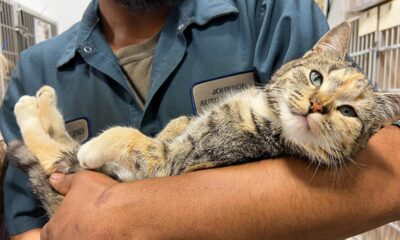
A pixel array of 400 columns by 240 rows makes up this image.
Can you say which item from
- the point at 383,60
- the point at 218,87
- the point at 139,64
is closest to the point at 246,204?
the point at 218,87

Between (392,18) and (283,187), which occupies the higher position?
(392,18)

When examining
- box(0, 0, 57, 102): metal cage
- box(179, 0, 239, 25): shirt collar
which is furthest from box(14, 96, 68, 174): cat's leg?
box(0, 0, 57, 102): metal cage

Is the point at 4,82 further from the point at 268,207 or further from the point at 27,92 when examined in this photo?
the point at 268,207

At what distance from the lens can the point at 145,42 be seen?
1288 millimetres

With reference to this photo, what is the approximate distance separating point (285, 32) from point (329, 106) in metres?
0.32

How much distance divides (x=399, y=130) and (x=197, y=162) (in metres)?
0.50

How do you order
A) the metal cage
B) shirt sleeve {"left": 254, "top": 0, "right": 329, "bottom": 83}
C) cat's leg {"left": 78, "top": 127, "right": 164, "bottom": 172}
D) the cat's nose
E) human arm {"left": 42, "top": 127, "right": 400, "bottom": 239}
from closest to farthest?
human arm {"left": 42, "top": 127, "right": 400, "bottom": 239} < the cat's nose < cat's leg {"left": 78, "top": 127, "right": 164, "bottom": 172} < shirt sleeve {"left": 254, "top": 0, "right": 329, "bottom": 83} < the metal cage

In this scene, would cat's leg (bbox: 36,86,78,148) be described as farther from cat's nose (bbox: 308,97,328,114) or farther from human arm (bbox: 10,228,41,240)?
cat's nose (bbox: 308,97,328,114)

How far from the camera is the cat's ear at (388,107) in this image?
2.82 ft

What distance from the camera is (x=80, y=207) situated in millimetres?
814

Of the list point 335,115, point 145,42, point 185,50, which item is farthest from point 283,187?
point 145,42

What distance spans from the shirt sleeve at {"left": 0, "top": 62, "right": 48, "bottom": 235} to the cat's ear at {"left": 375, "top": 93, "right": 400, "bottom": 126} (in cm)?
104

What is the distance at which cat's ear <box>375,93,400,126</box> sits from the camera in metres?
0.86

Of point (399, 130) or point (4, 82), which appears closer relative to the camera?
point (399, 130)
